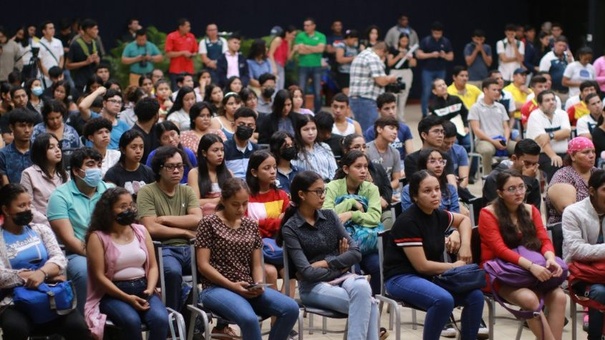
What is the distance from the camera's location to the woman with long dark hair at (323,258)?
632cm

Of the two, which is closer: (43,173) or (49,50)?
(43,173)

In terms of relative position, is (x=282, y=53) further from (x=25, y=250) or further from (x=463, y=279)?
(x=25, y=250)

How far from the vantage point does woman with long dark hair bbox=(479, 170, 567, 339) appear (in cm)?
657

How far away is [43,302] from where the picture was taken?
592 cm

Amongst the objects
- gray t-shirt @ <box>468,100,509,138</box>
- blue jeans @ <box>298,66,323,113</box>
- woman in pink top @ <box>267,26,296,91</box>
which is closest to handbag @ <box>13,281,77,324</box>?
gray t-shirt @ <box>468,100,509,138</box>

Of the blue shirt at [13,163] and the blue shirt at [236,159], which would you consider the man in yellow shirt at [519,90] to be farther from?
the blue shirt at [13,163]

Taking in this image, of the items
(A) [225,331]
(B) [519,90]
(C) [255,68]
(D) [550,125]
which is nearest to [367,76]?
(B) [519,90]

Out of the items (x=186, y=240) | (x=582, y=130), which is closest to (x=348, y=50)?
(x=582, y=130)

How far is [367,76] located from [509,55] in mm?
4711

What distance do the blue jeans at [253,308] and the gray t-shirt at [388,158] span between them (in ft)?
9.39

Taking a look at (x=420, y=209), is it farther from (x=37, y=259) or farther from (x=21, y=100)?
(x=21, y=100)

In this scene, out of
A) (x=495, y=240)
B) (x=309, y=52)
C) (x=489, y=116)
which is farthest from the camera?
(x=309, y=52)

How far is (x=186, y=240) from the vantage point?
6.89 m

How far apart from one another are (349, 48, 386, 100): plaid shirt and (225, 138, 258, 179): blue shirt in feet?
14.8
